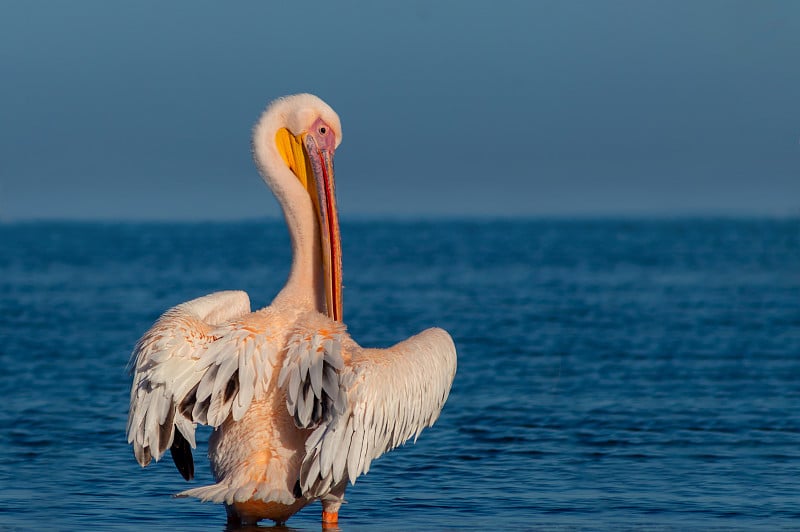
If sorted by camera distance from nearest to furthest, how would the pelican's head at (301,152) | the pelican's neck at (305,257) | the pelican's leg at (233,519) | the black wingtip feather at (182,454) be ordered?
1. the pelican's leg at (233,519)
2. the black wingtip feather at (182,454)
3. the pelican's neck at (305,257)
4. the pelican's head at (301,152)

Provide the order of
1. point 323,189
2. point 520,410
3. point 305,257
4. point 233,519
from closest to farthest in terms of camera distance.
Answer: point 233,519, point 305,257, point 323,189, point 520,410

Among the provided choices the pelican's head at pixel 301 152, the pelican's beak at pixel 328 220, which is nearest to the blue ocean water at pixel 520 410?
the pelican's beak at pixel 328 220

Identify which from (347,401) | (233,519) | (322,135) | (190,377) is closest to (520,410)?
(322,135)

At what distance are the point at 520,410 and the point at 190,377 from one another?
15.5ft

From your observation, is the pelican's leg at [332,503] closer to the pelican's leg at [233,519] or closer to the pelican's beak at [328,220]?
the pelican's leg at [233,519]

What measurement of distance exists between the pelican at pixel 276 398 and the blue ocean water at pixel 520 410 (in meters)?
0.98

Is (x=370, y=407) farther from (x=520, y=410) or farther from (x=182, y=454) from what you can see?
(x=520, y=410)

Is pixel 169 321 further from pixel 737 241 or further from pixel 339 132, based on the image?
pixel 737 241

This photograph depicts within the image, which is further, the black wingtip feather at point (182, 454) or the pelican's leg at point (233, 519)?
the black wingtip feather at point (182, 454)

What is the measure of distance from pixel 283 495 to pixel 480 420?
3994 millimetres

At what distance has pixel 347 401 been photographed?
16.4 feet

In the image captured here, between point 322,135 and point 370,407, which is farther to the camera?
point 322,135

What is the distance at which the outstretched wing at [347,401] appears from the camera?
4945 millimetres

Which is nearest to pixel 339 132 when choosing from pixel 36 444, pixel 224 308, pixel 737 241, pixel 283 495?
pixel 224 308
